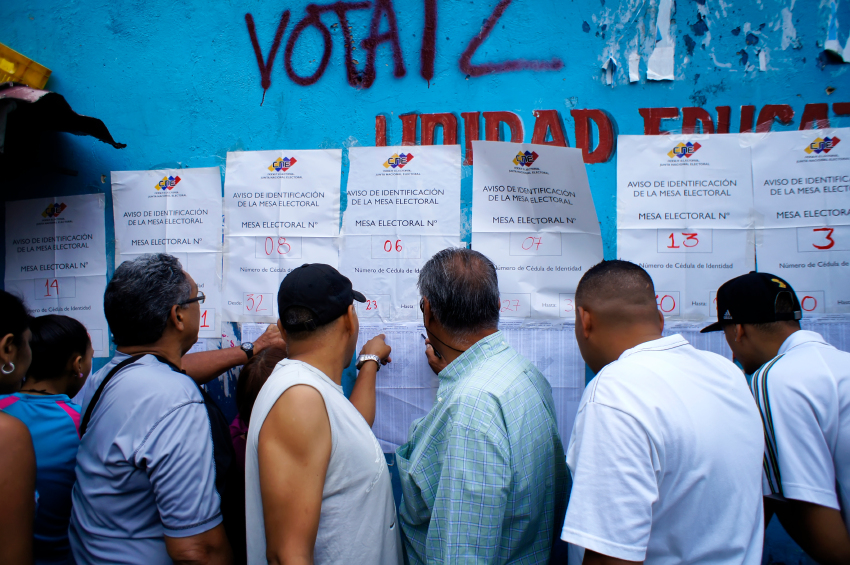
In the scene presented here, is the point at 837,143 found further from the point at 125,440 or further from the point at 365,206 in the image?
the point at 125,440

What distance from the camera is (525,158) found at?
2.17 metres

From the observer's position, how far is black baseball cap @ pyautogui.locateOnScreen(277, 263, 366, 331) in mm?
1515

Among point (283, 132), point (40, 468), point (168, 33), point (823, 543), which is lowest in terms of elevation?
point (823, 543)

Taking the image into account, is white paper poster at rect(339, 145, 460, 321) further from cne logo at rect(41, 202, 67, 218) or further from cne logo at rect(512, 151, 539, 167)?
cne logo at rect(41, 202, 67, 218)

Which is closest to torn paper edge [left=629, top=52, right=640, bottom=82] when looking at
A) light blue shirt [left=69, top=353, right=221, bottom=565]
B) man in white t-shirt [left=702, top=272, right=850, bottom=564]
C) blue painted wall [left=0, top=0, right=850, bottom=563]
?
blue painted wall [left=0, top=0, right=850, bottom=563]

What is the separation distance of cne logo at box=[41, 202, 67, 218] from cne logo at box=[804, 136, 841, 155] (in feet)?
12.2

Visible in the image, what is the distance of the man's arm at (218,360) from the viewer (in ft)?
7.22

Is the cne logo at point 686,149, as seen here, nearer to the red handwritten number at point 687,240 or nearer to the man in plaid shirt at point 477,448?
the red handwritten number at point 687,240

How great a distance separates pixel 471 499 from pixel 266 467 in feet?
1.94

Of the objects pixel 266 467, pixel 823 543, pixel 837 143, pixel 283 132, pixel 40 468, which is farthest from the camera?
pixel 283 132

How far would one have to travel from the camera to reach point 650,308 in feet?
4.92

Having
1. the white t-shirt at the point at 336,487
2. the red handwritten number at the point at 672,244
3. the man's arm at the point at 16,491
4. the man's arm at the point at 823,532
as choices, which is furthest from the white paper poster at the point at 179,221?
the man's arm at the point at 823,532

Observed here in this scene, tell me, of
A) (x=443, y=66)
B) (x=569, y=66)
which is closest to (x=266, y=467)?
(x=443, y=66)

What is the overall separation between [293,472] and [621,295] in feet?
3.71
